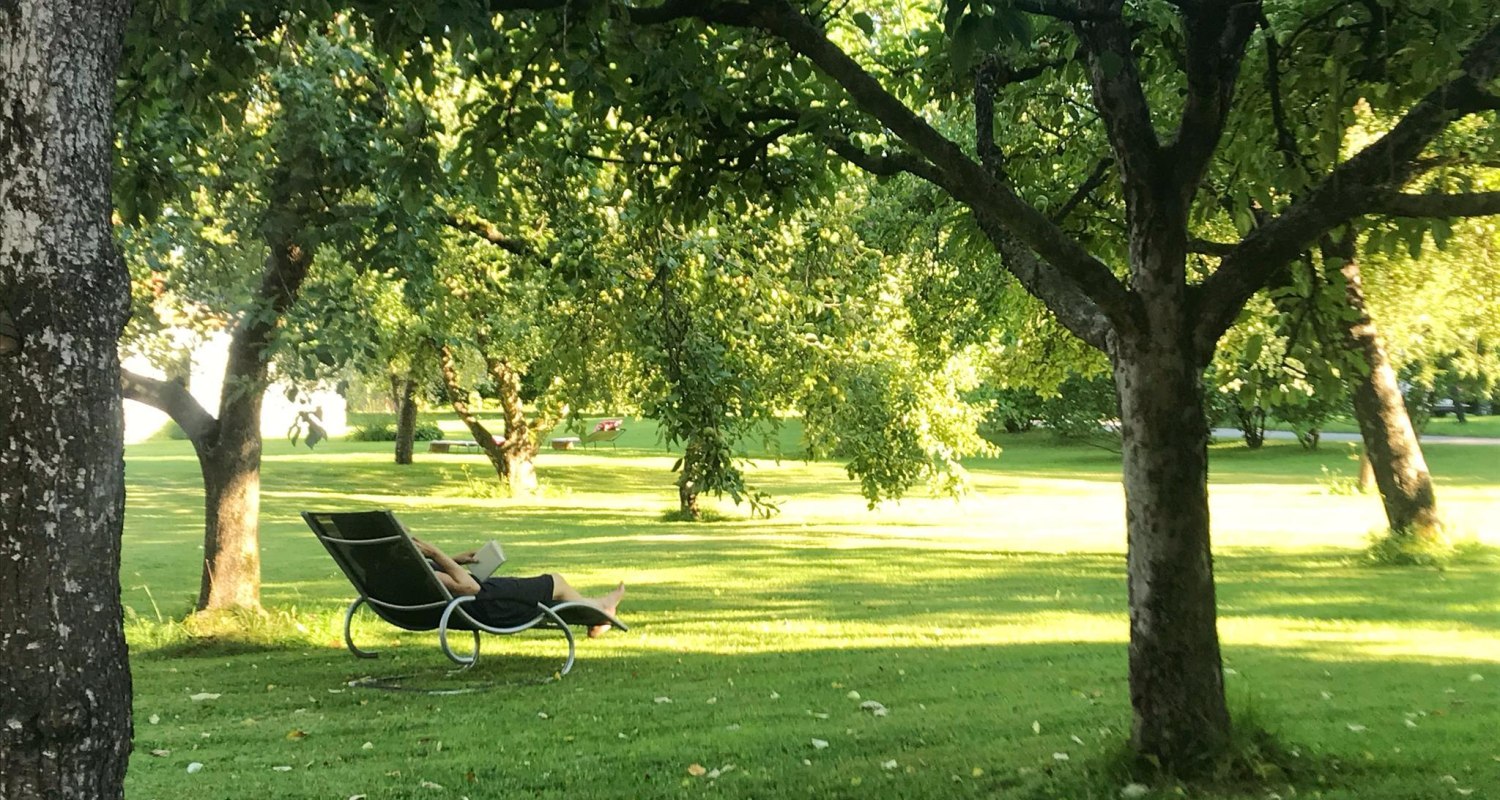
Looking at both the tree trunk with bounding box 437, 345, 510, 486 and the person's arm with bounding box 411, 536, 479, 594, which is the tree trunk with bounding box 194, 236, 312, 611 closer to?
the person's arm with bounding box 411, 536, 479, 594

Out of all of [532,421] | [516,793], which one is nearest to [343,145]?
[516,793]

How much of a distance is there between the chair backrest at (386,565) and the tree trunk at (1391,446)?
11074 millimetres

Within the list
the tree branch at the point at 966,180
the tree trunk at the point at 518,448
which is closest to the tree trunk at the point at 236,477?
the tree branch at the point at 966,180

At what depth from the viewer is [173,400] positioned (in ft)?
34.8

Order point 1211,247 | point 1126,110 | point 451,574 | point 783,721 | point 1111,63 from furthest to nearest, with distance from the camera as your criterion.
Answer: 1. point 451,574
2. point 783,721
3. point 1211,247
4. point 1126,110
5. point 1111,63

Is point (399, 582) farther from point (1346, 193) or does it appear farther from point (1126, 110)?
point (1346, 193)

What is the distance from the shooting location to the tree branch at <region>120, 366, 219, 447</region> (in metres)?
10.6

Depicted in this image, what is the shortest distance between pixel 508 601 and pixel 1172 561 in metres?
4.94

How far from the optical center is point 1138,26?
604cm

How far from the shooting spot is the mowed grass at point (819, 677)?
18.8 ft

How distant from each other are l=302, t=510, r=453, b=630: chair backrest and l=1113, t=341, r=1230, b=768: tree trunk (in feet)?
15.7

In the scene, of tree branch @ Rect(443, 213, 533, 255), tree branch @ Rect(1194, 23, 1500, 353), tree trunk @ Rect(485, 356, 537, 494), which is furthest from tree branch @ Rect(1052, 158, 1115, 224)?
tree trunk @ Rect(485, 356, 537, 494)

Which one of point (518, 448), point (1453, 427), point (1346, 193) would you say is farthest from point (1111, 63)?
point (1453, 427)

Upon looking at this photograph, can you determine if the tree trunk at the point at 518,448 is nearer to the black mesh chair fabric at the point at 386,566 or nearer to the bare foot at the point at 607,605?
the bare foot at the point at 607,605
